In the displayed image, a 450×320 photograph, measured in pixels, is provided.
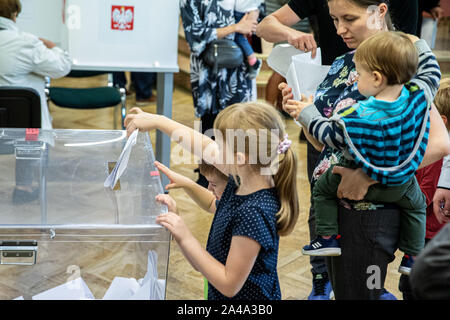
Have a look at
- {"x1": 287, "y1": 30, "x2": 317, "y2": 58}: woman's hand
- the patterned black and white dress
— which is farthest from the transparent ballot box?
the patterned black and white dress

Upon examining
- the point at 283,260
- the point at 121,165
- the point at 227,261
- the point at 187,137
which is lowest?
the point at 283,260

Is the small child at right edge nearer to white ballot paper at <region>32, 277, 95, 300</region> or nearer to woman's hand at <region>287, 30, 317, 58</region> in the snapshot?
woman's hand at <region>287, 30, 317, 58</region>

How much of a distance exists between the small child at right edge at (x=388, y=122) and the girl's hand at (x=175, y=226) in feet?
1.50

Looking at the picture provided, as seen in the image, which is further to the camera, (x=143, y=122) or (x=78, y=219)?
(x=143, y=122)

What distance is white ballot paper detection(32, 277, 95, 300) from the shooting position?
1787 mm

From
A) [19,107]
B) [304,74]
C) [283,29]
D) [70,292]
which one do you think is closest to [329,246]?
[304,74]

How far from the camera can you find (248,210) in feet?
4.95

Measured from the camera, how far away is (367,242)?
1741 mm

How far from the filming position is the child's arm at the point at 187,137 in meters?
1.67

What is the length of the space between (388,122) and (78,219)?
0.84 meters

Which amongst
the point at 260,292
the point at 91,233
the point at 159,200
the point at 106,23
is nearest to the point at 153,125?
the point at 159,200

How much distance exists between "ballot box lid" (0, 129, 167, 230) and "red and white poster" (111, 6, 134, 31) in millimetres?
1188

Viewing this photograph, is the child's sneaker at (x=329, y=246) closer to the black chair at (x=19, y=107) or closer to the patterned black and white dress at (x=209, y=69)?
the black chair at (x=19, y=107)

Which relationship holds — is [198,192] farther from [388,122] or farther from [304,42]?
[304,42]
